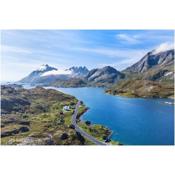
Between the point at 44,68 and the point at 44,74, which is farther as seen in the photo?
the point at 44,68

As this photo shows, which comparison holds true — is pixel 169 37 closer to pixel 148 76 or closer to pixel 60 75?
pixel 60 75

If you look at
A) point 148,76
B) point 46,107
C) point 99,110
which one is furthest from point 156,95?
point 46,107

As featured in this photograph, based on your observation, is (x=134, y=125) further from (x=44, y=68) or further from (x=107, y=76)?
(x=107, y=76)

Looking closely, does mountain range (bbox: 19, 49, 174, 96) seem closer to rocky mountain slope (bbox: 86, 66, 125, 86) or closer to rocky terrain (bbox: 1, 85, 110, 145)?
rocky mountain slope (bbox: 86, 66, 125, 86)

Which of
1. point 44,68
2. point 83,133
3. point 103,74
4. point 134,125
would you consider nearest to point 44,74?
point 44,68

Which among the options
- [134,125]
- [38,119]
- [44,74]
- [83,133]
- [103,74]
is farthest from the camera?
[103,74]

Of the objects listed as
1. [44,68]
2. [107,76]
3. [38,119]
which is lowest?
[38,119]

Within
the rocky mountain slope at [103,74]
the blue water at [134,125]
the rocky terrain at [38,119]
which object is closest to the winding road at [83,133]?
the rocky terrain at [38,119]

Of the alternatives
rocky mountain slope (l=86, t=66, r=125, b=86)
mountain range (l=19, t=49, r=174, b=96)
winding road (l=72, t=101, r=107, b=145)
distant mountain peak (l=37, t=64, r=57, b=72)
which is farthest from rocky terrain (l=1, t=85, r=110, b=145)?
rocky mountain slope (l=86, t=66, r=125, b=86)

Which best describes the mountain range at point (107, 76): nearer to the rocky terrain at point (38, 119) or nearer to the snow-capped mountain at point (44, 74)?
the snow-capped mountain at point (44, 74)
